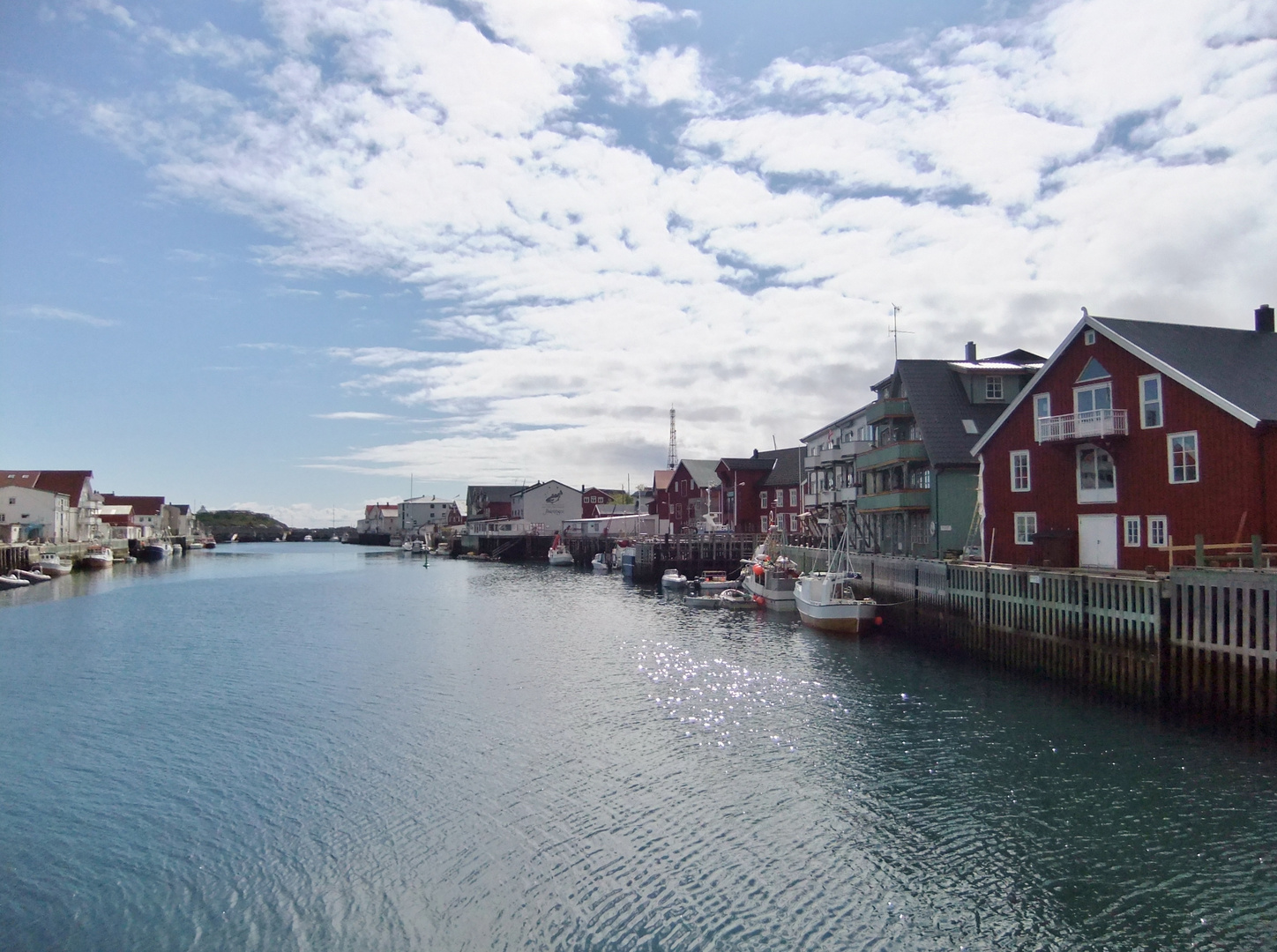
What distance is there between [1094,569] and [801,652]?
11.8m

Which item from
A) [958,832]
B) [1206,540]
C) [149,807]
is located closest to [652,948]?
[958,832]

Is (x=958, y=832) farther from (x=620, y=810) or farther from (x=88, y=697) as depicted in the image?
(x=88, y=697)

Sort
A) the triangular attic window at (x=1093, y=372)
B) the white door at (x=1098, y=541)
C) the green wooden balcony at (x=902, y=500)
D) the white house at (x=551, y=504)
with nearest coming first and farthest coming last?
the white door at (x=1098, y=541) → the triangular attic window at (x=1093, y=372) → the green wooden balcony at (x=902, y=500) → the white house at (x=551, y=504)

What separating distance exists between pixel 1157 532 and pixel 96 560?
11347 cm

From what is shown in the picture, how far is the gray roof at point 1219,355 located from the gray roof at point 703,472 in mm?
61181

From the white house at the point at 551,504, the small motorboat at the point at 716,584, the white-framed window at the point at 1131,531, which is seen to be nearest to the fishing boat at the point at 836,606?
the white-framed window at the point at 1131,531

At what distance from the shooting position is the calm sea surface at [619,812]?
12633 millimetres

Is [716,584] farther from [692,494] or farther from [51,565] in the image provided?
[51,565]

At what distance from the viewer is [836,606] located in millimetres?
41281

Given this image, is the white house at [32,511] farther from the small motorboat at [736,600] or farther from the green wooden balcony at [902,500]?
the green wooden balcony at [902,500]

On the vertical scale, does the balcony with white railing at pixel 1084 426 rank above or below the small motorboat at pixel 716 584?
above

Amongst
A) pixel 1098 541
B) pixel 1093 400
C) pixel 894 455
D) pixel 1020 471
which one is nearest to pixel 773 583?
pixel 894 455

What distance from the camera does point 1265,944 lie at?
11.7m

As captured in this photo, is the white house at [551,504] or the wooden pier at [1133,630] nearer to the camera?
the wooden pier at [1133,630]
